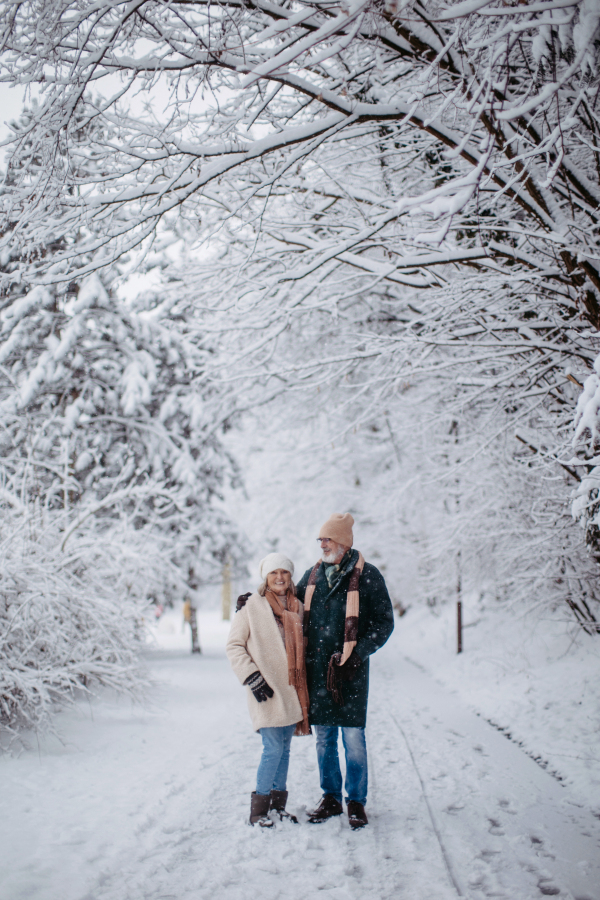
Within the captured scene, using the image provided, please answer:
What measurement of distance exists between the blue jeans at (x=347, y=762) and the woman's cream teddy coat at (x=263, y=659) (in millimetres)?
238

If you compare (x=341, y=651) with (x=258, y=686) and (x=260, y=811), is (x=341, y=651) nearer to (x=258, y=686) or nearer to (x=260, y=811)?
(x=258, y=686)

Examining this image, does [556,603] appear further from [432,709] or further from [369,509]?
[369,509]

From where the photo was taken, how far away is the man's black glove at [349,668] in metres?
3.57

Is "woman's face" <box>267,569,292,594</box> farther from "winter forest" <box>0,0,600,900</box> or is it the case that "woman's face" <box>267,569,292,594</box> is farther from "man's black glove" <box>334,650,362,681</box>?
"winter forest" <box>0,0,600,900</box>

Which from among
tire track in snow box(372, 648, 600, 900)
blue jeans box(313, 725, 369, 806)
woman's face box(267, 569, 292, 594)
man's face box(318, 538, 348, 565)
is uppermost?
man's face box(318, 538, 348, 565)

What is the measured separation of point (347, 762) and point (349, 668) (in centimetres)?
61

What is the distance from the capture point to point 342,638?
12.2 ft

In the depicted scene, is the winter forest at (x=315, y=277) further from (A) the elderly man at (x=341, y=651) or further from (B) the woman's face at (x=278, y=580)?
(B) the woman's face at (x=278, y=580)

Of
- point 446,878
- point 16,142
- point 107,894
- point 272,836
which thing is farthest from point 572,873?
point 16,142

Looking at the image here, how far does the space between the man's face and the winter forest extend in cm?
163

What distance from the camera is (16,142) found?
11.0 feet

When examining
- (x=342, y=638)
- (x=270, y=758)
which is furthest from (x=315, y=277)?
(x=270, y=758)

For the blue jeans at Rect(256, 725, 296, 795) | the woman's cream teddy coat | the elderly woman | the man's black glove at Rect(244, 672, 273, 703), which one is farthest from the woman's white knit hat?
the blue jeans at Rect(256, 725, 296, 795)

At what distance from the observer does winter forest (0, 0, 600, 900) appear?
2.94 meters
